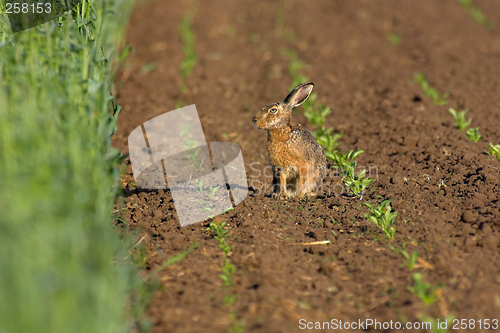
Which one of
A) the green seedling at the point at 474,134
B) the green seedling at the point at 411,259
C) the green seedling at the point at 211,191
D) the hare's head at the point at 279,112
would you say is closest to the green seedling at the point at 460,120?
the green seedling at the point at 474,134

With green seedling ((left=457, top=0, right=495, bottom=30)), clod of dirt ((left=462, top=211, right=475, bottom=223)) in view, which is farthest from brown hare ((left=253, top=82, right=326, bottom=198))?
green seedling ((left=457, top=0, right=495, bottom=30))

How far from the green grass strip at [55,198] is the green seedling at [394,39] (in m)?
8.28

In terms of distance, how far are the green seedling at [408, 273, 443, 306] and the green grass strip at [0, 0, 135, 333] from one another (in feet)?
6.03

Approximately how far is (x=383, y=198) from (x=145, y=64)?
551 centimetres

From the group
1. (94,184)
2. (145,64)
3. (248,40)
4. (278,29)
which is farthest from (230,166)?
(278,29)

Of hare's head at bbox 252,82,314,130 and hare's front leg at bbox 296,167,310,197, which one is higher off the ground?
hare's head at bbox 252,82,314,130

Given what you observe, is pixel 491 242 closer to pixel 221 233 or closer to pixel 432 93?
pixel 221 233

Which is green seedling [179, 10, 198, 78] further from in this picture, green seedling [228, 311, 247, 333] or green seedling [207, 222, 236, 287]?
green seedling [228, 311, 247, 333]

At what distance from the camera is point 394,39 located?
409 inches

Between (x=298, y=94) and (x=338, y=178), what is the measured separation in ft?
3.51

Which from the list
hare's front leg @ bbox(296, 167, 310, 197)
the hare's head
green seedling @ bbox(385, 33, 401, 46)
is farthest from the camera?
Answer: green seedling @ bbox(385, 33, 401, 46)

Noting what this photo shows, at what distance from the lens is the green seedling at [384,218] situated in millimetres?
3930

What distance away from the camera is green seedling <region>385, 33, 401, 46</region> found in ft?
33.7

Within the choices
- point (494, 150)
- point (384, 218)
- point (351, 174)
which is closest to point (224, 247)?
point (384, 218)
